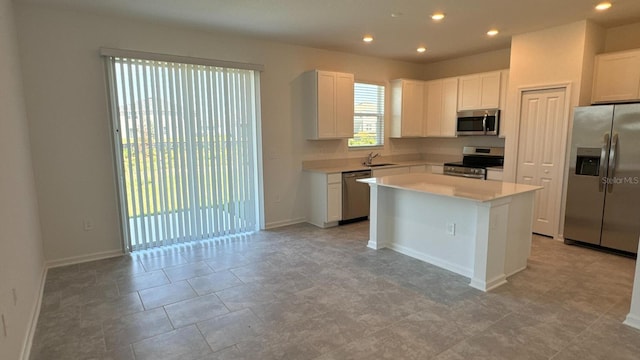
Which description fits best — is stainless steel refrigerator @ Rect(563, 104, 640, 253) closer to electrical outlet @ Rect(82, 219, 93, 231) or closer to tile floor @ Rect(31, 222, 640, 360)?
tile floor @ Rect(31, 222, 640, 360)

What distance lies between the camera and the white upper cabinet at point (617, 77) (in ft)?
13.4

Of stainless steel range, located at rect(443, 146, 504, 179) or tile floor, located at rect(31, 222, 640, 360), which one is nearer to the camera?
tile floor, located at rect(31, 222, 640, 360)

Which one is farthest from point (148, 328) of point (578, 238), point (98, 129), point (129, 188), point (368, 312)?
point (578, 238)

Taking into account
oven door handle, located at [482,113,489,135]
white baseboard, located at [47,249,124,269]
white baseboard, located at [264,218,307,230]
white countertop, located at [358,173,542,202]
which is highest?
oven door handle, located at [482,113,489,135]

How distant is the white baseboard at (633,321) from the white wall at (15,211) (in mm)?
4018

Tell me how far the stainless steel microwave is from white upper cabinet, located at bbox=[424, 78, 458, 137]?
18 cm

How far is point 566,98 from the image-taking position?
4.41 meters

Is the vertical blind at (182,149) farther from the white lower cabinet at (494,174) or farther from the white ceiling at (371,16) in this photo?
the white lower cabinet at (494,174)

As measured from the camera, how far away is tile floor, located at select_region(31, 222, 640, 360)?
236cm

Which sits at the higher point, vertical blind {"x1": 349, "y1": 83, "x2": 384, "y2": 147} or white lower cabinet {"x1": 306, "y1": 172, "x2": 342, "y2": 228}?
vertical blind {"x1": 349, "y1": 83, "x2": 384, "y2": 147}

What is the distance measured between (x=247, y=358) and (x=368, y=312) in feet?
3.37

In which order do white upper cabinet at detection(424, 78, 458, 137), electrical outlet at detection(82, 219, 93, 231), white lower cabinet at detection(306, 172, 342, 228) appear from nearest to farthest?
electrical outlet at detection(82, 219, 93, 231)
white lower cabinet at detection(306, 172, 342, 228)
white upper cabinet at detection(424, 78, 458, 137)

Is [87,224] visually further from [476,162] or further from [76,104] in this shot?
[476,162]
